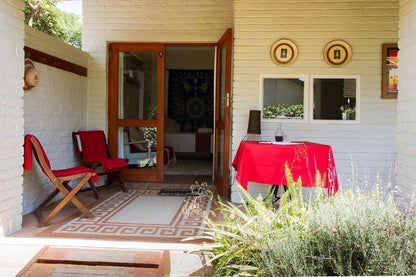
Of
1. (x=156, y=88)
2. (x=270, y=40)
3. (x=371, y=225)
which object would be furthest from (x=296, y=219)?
(x=156, y=88)

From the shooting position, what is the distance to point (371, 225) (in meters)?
2.07

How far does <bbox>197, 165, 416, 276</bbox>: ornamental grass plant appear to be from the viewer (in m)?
1.98

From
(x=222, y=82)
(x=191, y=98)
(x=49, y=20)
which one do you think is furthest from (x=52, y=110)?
(x=49, y=20)

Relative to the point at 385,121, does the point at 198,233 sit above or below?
below

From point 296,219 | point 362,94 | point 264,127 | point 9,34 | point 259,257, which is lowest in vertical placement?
point 259,257

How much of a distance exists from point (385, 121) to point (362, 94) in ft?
1.71

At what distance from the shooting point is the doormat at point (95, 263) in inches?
109

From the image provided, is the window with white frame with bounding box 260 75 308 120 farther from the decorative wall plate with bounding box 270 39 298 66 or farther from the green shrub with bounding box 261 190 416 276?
the green shrub with bounding box 261 190 416 276

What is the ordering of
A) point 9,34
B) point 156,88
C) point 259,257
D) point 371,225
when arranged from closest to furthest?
point 371,225 < point 259,257 < point 9,34 < point 156,88

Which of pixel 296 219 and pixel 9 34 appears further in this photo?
pixel 9 34

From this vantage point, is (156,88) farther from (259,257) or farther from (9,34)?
(259,257)

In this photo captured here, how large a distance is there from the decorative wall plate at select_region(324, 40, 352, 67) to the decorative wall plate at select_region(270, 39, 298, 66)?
455 mm

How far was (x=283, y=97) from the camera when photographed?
521 centimetres

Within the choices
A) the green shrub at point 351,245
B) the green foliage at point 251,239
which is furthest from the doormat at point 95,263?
the green shrub at point 351,245
